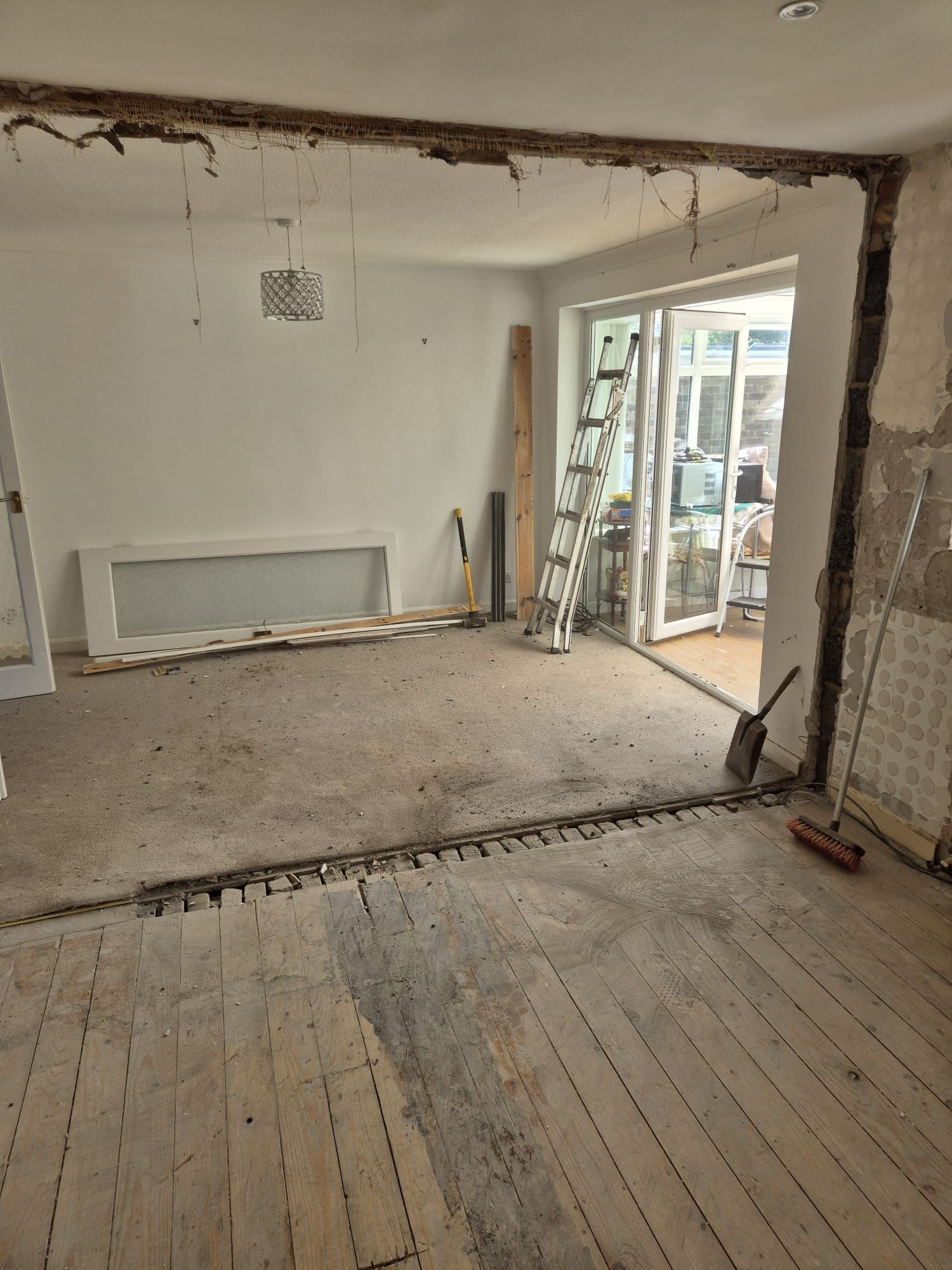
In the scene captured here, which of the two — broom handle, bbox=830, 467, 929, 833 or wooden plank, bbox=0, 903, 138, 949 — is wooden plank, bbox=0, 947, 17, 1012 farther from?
broom handle, bbox=830, 467, 929, 833

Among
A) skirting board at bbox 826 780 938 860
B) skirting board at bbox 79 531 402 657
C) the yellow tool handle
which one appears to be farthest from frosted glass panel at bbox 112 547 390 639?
skirting board at bbox 826 780 938 860

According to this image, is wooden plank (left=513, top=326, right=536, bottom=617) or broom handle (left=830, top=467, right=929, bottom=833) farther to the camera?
wooden plank (left=513, top=326, right=536, bottom=617)

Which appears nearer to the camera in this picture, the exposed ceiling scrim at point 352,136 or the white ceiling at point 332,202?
the exposed ceiling scrim at point 352,136

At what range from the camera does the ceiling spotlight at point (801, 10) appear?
1645 mm

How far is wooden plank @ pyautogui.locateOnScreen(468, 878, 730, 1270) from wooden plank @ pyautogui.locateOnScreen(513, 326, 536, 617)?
3758 mm

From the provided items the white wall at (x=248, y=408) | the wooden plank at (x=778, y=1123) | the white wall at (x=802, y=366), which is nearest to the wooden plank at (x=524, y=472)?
the white wall at (x=248, y=408)

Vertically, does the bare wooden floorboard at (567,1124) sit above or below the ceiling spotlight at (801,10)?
below

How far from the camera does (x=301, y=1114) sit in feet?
6.46

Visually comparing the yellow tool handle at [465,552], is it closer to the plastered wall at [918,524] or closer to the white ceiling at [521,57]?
the plastered wall at [918,524]

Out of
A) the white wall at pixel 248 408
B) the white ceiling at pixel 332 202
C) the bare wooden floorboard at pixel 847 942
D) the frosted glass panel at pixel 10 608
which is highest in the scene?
the white ceiling at pixel 332 202

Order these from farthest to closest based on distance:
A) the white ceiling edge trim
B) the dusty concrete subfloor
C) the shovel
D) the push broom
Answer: the shovel → the white ceiling edge trim → the dusty concrete subfloor → the push broom

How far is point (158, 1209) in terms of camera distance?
1.75 meters

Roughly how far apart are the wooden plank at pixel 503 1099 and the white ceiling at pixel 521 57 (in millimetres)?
2377

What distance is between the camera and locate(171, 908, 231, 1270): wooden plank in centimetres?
168
